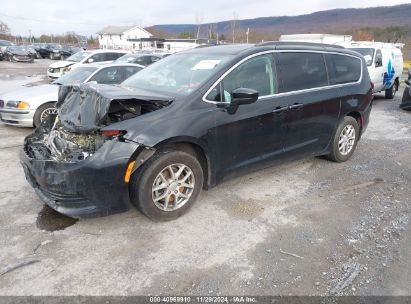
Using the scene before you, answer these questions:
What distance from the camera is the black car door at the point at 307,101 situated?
14.0 feet

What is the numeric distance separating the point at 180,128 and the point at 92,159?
2.84 ft

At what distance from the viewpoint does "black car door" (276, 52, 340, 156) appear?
14.0 ft

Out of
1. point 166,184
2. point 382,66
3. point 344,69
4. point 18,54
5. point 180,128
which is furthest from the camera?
point 18,54

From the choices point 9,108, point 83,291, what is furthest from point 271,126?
point 9,108

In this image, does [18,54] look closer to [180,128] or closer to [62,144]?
[62,144]

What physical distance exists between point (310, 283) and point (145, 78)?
3.06 meters

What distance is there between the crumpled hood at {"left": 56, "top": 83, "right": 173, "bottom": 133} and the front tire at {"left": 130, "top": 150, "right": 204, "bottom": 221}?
0.56 m

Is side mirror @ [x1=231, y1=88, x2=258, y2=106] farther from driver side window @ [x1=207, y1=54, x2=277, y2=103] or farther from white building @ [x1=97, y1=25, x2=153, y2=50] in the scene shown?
white building @ [x1=97, y1=25, x2=153, y2=50]

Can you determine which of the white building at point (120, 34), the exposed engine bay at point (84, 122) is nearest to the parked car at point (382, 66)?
the exposed engine bay at point (84, 122)

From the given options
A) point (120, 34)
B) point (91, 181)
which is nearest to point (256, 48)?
point (91, 181)

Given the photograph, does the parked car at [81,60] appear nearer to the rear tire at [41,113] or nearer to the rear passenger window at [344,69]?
the rear tire at [41,113]

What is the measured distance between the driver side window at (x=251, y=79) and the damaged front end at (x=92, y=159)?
62 centimetres

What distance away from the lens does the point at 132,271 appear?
2.82 m

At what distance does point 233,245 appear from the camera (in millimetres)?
3203
